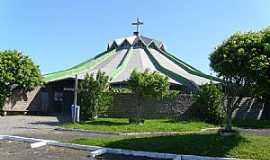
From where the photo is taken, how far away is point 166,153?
43.4 ft

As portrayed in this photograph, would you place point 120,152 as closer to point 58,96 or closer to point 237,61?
point 237,61

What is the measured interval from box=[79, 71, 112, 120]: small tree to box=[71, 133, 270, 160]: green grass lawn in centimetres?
1099

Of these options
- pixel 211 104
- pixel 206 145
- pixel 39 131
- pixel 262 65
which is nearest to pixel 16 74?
pixel 39 131

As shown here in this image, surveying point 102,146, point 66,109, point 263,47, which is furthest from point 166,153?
point 66,109

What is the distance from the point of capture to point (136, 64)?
139 feet

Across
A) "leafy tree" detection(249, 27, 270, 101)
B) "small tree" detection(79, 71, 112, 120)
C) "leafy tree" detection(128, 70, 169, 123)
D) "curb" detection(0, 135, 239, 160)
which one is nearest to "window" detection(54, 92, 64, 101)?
"small tree" detection(79, 71, 112, 120)

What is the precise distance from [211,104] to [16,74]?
1536 cm

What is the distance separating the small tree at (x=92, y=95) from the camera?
86.9 feet

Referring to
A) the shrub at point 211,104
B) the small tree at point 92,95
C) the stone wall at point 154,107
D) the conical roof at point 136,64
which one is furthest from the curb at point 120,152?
the conical roof at point 136,64

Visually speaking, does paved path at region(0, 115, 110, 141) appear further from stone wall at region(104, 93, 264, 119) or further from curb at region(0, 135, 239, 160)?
stone wall at region(104, 93, 264, 119)

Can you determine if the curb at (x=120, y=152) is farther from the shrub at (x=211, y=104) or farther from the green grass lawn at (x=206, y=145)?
the shrub at (x=211, y=104)

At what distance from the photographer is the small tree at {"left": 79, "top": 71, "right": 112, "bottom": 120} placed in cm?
2650

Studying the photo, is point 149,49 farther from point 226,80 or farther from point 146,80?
point 226,80

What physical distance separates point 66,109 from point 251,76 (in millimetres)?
26819
